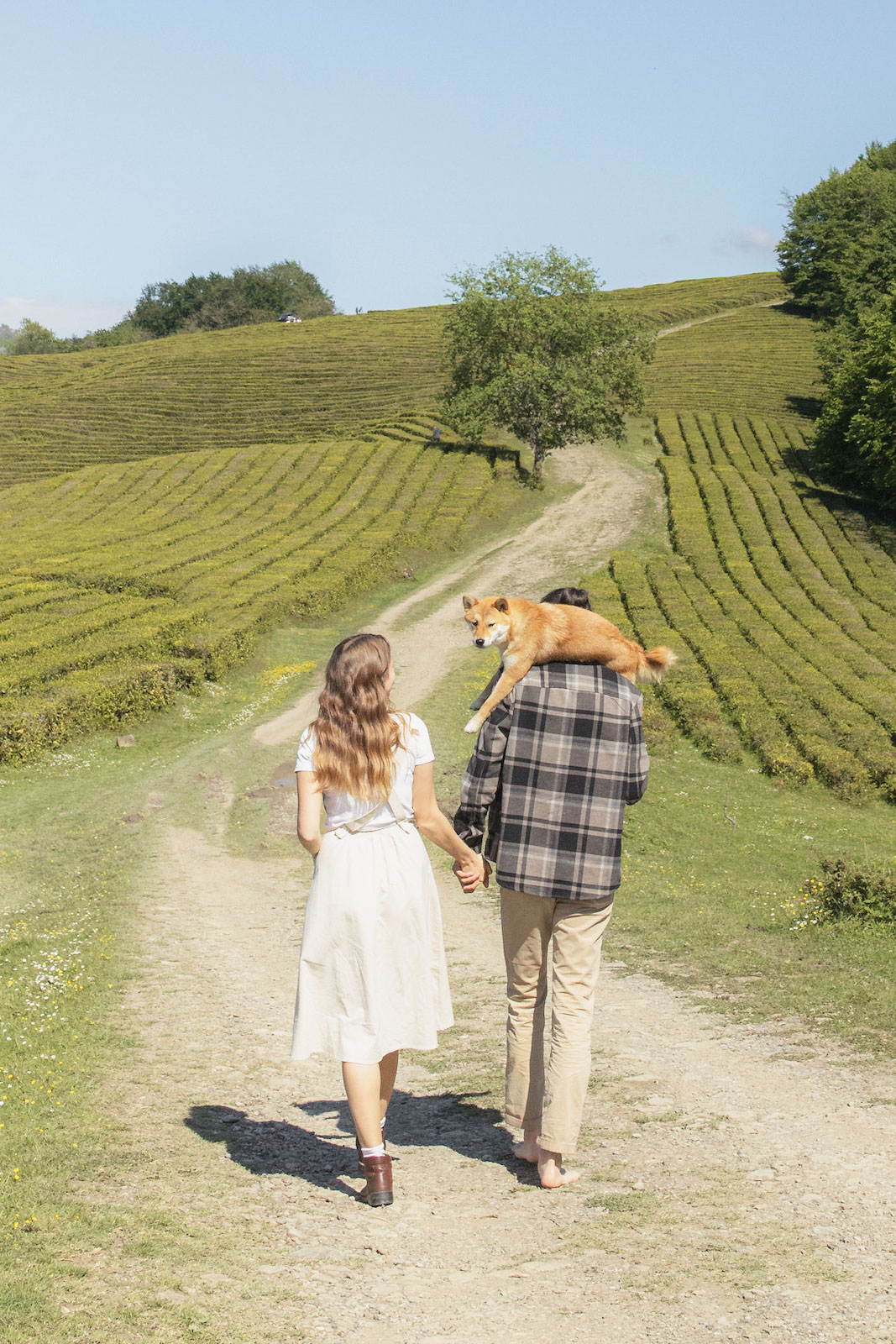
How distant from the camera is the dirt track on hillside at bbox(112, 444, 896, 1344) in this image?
13.4ft

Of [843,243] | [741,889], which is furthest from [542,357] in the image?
[843,243]

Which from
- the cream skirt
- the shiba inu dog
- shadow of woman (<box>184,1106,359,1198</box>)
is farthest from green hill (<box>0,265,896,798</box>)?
the cream skirt

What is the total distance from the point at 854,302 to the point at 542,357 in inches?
1528

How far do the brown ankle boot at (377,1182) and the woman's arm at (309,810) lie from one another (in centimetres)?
144

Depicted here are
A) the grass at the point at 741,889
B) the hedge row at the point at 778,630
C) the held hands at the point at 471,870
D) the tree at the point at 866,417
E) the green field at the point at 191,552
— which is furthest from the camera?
the tree at the point at 866,417

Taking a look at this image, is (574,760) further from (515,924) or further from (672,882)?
(672,882)

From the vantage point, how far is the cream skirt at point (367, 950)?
16.0 ft

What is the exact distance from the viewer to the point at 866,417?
146 feet

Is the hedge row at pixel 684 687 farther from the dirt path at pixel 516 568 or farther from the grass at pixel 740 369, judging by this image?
the grass at pixel 740 369

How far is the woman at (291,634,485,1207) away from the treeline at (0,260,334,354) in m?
123

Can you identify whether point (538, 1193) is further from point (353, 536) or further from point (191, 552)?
point (353, 536)

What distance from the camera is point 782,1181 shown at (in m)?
5.10

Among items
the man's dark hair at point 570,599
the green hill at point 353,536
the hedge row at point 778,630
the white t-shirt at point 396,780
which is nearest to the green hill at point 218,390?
the green hill at point 353,536

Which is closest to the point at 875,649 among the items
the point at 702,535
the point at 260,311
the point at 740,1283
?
the point at 702,535
